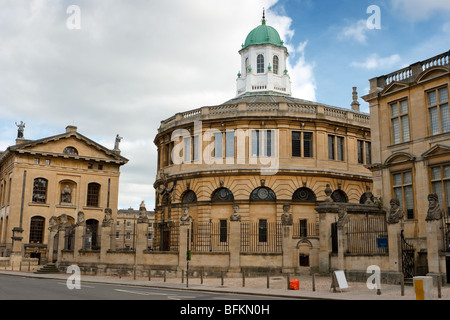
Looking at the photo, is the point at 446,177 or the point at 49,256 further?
the point at 49,256

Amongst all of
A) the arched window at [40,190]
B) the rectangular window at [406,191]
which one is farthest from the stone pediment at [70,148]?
the rectangular window at [406,191]

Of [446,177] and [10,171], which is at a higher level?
[10,171]

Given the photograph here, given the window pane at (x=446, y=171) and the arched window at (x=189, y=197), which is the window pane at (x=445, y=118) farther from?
the arched window at (x=189, y=197)

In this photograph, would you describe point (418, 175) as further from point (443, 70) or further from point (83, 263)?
point (83, 263)

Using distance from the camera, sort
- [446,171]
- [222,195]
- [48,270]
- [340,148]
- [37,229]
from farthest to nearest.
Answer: [37,229] < [340,148] < [222,195] < [48,270] < [446,171]

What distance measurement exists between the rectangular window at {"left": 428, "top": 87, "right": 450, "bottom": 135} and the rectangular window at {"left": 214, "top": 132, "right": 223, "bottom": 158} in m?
19.9

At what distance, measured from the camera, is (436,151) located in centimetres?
2673

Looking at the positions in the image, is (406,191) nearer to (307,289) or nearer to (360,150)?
(307,289)

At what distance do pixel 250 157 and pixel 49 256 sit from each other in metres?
20.1

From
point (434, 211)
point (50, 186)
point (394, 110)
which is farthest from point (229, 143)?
point (50, 186)

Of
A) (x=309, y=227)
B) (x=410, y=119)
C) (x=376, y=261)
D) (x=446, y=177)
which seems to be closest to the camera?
(x=376, y=261)

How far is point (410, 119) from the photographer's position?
28609 millimetres

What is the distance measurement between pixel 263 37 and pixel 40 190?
31692 mm
